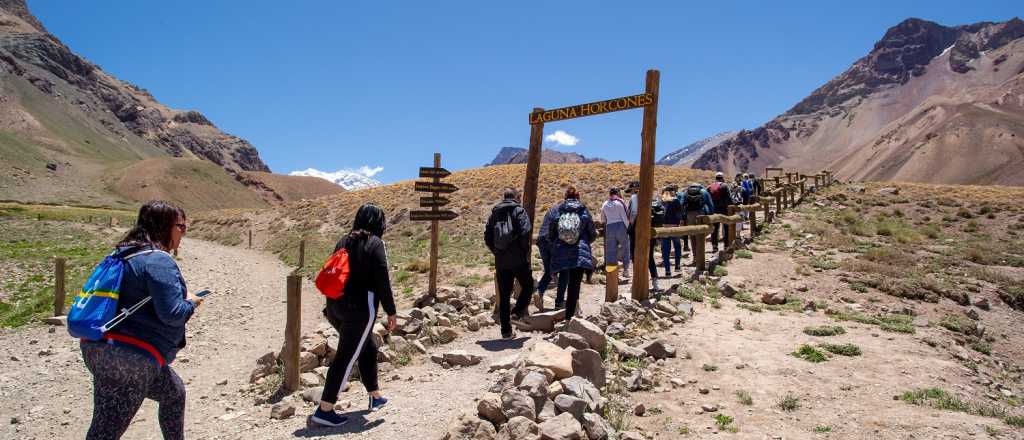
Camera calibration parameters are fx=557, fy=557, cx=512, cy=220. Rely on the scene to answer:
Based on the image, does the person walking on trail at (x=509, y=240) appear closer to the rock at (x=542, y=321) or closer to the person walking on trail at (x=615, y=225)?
the rock at (x=542, y=321)

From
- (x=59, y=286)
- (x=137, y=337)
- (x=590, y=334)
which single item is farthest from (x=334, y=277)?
(x=59, y=286)

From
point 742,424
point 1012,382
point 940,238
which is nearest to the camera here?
point 742,424

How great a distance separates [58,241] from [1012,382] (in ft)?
109

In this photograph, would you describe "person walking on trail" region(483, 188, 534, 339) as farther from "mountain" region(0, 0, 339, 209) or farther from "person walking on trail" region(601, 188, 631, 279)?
"mountain" region(0, 0, 339, 209)

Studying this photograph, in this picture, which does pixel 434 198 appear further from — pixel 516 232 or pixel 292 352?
pixel 292 352

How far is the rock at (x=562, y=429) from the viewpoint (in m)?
4.25

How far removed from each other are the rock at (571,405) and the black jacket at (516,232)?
2838mm

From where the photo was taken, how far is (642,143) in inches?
348

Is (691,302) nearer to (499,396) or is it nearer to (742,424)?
(742,424)

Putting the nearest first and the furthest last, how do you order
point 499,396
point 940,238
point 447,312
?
point 499,396
point 447,312
point 940,238

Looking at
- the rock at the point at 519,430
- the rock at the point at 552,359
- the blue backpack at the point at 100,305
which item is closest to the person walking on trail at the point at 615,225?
the rock at the point at 552,359

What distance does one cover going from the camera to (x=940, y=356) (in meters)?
7.33

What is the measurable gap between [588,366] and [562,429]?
1462 mm

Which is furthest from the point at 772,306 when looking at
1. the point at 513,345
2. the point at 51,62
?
the point at 51,62
